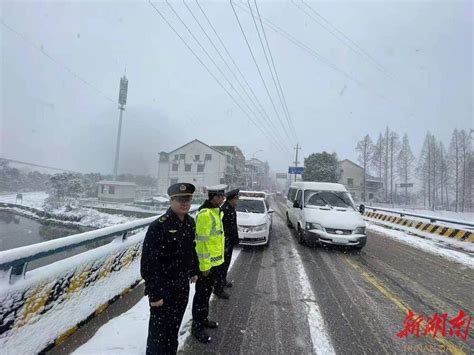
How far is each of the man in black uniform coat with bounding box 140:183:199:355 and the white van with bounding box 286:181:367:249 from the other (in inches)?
233

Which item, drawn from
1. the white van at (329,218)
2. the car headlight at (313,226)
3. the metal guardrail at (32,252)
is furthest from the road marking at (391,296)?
the metal guardrail at (32,252)

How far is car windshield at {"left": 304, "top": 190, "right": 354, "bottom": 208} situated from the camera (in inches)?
351

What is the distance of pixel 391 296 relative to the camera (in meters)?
4.77

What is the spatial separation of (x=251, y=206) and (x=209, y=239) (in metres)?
5.95

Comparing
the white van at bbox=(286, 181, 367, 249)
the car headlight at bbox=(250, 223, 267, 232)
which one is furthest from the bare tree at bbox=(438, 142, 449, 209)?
the car headlight at bbox=(250, 223, 267, 232)

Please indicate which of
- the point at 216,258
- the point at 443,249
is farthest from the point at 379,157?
the point at 216,258

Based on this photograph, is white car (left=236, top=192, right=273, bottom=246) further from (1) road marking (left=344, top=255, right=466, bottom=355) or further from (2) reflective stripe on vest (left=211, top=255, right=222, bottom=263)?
(2) reflective stripe on vest (left=211, top=255, right=222, bottom=263)

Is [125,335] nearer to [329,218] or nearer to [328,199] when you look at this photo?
[329,218]

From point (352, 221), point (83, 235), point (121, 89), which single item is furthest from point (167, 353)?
point (121, 89)

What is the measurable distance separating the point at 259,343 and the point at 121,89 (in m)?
59.5

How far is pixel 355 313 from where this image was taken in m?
4.02

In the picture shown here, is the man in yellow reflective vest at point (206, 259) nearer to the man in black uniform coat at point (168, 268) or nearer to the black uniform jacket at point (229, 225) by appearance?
the man in black uniform coat at point (168, 268)

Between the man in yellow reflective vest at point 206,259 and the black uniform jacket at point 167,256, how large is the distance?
1.76 ft

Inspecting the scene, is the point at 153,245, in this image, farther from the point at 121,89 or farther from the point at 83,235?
the point at 121,89
